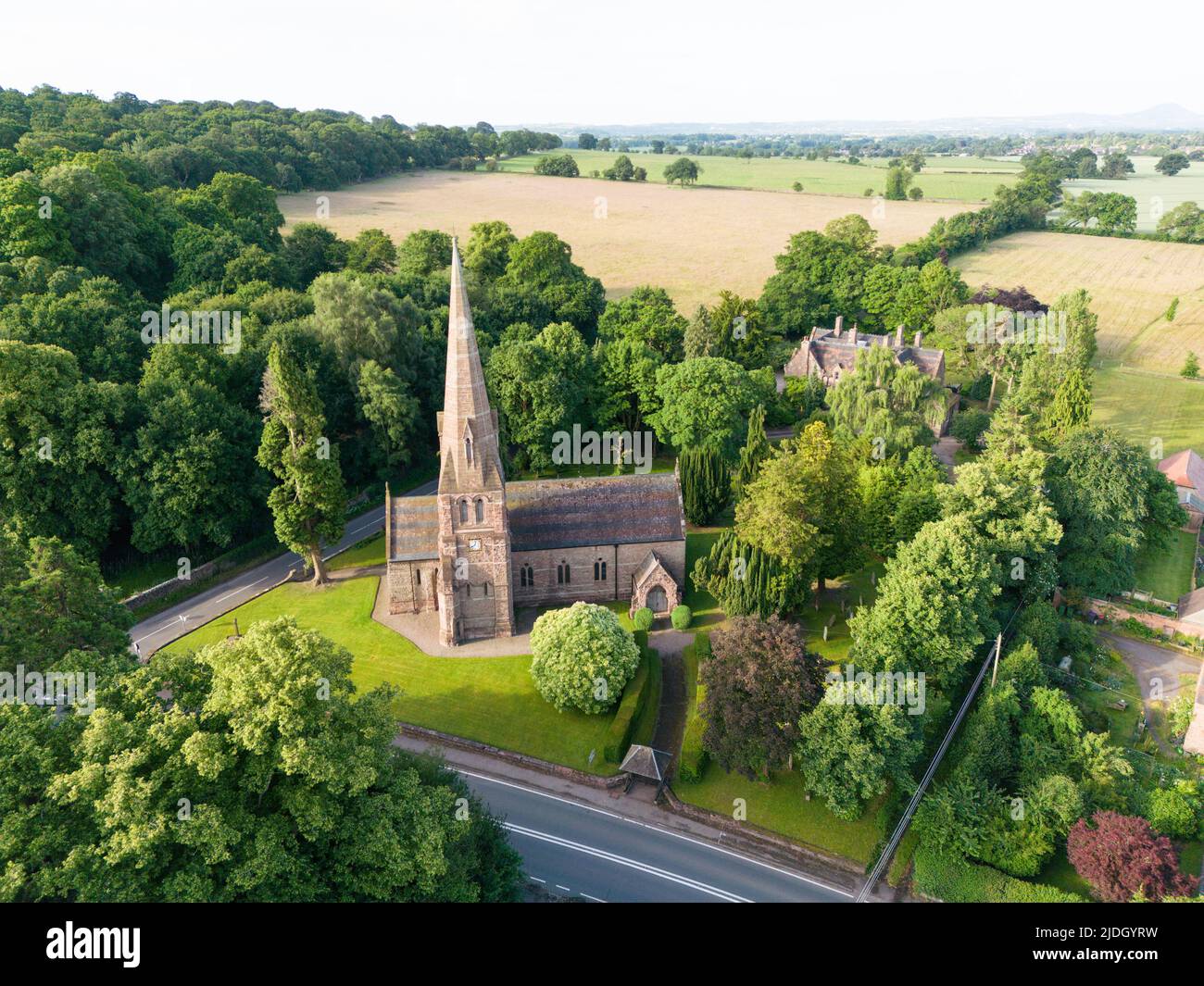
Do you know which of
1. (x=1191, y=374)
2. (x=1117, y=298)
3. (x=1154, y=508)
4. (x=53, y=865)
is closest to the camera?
(x=53, y=865)

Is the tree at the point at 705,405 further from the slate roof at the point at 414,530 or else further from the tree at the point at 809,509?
the slate roof at the point at 414,530

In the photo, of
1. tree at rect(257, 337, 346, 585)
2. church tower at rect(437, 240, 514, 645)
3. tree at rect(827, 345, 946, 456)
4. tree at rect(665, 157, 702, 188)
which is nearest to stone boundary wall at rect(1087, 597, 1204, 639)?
tree at rect(827, 345, 946, 456)

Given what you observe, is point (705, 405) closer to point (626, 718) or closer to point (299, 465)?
point (626, 718)

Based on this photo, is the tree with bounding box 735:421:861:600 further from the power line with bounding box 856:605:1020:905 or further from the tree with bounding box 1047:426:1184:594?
the tree with bounding box 1047:426:1184:594

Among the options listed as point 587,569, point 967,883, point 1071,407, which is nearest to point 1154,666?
point 967,883

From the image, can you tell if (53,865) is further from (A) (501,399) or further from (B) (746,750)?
(A) (501,399)

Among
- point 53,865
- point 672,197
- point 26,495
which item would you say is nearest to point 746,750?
point 53,865
